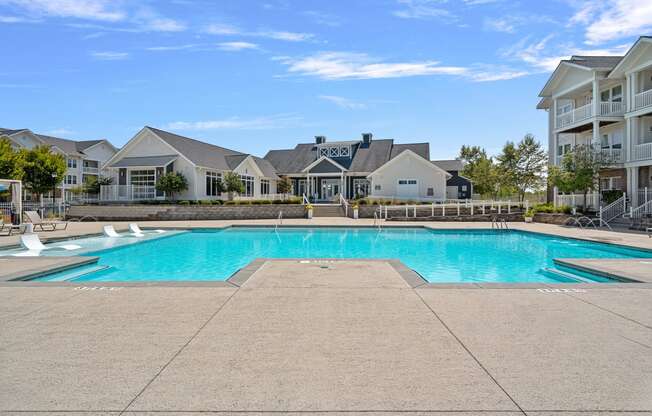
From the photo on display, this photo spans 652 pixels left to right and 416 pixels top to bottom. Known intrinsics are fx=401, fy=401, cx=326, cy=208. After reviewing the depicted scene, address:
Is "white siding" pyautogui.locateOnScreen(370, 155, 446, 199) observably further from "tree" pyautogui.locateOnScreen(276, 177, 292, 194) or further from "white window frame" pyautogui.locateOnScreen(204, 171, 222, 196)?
"white window frame" pyautogui.locateOnScreen(204, 171, 222, 196)

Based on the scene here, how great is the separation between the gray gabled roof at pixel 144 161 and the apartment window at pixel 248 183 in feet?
22.8

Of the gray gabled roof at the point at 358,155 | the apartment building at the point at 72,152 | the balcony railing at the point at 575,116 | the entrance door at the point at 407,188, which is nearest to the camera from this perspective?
the balcony railing at the point at 575,116

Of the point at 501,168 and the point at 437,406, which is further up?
the point at 501,168

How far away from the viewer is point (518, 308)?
5598 millimetres

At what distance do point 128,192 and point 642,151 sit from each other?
34.6 m

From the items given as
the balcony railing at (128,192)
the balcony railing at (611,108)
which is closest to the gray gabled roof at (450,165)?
the balcony railing at (611,108)

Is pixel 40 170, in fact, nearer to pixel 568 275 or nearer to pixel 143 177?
pixel 143 177

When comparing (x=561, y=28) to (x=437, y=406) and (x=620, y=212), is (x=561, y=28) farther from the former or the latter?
(x=437, y=406)

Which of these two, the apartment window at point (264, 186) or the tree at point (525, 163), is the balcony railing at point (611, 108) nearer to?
the tree at point (525, 163)

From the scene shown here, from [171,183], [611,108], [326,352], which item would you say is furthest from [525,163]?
[326,352]

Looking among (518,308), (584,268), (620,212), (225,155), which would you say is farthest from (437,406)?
(225,155)

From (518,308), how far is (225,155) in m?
35.8

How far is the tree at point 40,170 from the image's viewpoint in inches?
1125

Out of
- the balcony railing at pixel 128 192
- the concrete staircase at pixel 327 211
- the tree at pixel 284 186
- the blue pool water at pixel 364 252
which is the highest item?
the tree at pixel 284 186
